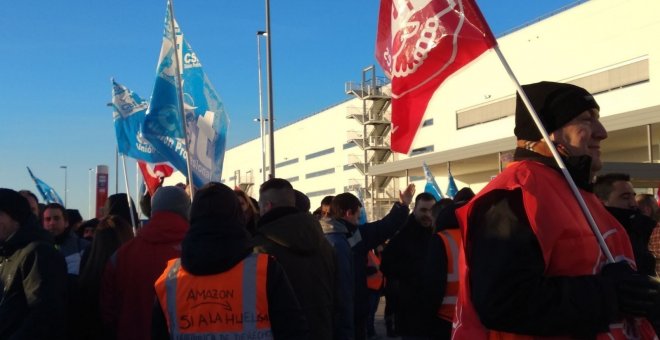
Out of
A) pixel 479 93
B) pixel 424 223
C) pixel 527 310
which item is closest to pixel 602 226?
pixel 527 310

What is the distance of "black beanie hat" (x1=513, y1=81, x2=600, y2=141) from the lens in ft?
8.27

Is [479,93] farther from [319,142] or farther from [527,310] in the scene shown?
[527,310]

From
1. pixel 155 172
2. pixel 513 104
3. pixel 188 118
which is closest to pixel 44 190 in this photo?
pixel 155 172

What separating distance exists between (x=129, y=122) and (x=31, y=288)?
21.9 feet

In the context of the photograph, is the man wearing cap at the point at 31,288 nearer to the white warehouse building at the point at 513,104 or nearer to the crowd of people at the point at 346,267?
the crowd of people at the point at 346,267

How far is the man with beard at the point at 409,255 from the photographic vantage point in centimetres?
607

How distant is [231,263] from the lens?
10.4 feet

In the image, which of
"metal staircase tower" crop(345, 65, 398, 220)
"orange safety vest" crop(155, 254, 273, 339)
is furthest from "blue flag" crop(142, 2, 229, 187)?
"metal staircase tower" crop(345, 65, 398, 220)

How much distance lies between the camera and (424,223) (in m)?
6.57

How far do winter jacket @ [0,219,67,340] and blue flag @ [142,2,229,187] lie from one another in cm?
339

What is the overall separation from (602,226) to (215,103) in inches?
252

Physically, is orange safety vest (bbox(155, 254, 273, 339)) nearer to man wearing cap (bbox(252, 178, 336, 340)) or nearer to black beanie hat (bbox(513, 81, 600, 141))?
man wearing cap (bbox(252, 178, 336, 340))

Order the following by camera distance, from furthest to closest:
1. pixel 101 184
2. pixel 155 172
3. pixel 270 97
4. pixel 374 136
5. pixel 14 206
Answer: pixel 374 136 < pixel 101 184 < pixel 270 97 < pixel 155 172 < pixel 14 206

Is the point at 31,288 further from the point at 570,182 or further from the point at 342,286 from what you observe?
the point at 570,182
